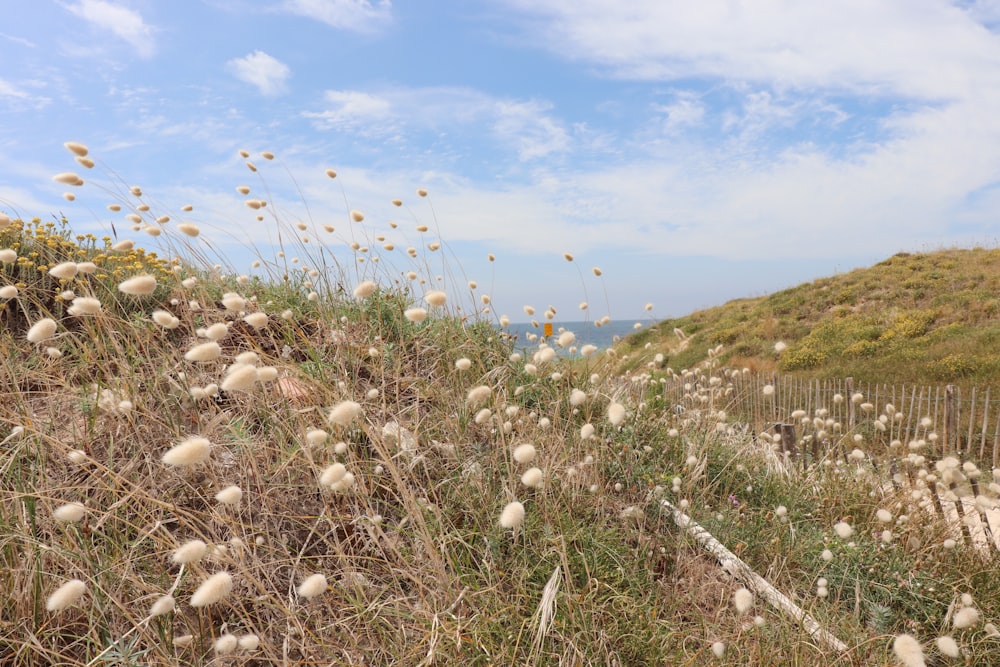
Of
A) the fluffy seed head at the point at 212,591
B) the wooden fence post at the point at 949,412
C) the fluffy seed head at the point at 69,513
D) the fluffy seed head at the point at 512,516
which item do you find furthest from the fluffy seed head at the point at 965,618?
the wooden fence post at the point at 949,412

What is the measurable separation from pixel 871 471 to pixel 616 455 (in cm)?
265

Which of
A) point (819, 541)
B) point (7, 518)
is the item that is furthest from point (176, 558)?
point (819, 541)

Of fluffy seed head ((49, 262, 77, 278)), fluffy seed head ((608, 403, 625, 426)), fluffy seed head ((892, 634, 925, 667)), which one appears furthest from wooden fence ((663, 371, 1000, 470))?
fluffy seed head ((49, 262, 77, 278))

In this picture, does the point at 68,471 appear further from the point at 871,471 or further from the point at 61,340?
the point at 871,471

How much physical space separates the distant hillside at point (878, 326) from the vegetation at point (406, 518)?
1007cm

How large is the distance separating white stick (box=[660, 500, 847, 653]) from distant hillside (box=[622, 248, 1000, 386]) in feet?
35.3

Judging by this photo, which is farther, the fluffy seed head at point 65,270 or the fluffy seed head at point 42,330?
the fluffy seed head at point 65,270

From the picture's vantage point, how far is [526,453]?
1831 millimetres

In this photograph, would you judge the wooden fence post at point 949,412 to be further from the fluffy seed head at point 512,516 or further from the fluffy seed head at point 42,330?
the fluffy seed head at point 42,330

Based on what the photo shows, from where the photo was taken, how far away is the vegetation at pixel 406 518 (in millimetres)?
2299

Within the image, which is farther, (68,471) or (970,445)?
(970,445)

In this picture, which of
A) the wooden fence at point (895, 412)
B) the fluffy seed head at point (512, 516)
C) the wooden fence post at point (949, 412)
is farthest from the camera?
the wooden fence at point (895, 412)

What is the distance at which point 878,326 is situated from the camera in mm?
17781

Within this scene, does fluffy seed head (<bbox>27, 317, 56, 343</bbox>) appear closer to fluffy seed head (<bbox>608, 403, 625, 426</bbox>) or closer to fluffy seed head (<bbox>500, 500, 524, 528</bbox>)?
fluffy seed head (<bbox>500, 500, 524, 528</bbox>)
